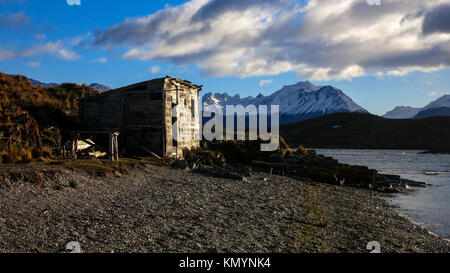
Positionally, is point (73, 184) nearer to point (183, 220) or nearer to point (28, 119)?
point (183, 220)

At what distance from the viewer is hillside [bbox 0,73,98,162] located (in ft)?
78.0

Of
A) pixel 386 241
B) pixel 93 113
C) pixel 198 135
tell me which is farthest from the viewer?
pixel 198 135

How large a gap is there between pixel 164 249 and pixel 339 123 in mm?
141037

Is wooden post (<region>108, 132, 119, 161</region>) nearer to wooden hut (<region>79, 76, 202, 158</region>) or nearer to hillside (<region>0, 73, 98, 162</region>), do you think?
wooden hut (<region>79, 76, 202, 158</region>)

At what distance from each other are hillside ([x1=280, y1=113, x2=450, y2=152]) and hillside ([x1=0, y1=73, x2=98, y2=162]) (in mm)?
85064

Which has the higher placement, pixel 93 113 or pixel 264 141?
pixel 93 113

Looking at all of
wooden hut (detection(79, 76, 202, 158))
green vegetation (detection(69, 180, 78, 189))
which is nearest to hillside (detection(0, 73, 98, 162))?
wooden hut (detection(79, 76, 202, 158))

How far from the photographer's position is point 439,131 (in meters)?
110

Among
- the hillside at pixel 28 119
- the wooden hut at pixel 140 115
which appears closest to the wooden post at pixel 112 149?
the wooden hut at pixel 140 115

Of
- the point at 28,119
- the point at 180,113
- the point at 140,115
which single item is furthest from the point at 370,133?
the point at 28,119

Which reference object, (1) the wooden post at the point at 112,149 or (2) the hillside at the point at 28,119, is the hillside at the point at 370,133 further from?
(1) the wooden post at the point at 112,149
